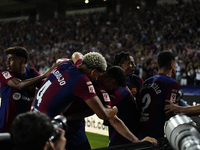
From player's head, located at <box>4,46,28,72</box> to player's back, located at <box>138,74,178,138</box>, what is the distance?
1.74m

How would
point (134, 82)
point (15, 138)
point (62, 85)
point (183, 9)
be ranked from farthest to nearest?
1. point (183, 9)
2. point (134, 82)
3. point (62, 85)
4. point (15, 138)

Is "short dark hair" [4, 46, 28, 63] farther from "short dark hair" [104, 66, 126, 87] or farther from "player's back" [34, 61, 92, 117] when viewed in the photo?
"short dark hair" [104, 66, 126, 87]

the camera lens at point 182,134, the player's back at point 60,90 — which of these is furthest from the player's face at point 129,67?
the camera lens at point 182,134

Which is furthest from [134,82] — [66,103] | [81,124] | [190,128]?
[190,128]

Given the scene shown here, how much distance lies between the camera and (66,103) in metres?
2.28

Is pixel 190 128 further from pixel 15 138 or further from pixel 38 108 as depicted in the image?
pixel 38 108

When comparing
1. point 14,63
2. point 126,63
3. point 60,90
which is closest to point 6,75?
point 14,63

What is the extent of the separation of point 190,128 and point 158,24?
15.2 meters

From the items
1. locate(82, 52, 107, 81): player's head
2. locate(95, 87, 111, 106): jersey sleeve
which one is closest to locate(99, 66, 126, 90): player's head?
locate(95, 87, 111, 106): jersey sleeve

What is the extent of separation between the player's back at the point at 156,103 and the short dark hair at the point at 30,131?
1.99 metres

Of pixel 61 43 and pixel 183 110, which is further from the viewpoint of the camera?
pixel 61 43

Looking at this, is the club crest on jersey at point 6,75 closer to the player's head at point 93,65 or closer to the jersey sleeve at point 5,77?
the jersey sleeve at point 5,77

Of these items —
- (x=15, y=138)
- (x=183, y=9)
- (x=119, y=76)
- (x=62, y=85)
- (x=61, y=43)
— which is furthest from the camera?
(x=61, y=43)

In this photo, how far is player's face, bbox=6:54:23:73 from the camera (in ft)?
9.92
